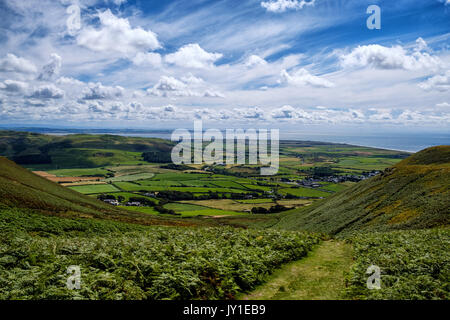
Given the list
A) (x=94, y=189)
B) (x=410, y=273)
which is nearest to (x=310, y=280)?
(x=410, y=273)

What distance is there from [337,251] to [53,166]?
223453 millimetres

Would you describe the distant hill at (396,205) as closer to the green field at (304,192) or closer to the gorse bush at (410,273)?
the gorse bush at (410,273)

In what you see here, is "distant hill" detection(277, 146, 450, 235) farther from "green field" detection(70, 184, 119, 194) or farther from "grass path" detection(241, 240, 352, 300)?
"green field" detection(70, 184, 119, 194)

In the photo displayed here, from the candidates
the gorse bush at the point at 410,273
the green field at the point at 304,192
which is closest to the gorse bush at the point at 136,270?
the gorse bush at the point at 410,273

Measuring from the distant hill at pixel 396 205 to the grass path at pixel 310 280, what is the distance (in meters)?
16.0

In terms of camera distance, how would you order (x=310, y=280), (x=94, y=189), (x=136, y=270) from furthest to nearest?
(x=94, y=189), (x=310, y=280), (x=136, y=270)

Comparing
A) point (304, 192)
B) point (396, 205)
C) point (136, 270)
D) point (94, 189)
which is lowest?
point (304, 192)

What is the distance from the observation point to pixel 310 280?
45.3 feet

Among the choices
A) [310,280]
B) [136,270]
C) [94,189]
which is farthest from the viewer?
[94,189]

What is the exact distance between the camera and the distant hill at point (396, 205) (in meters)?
30.5

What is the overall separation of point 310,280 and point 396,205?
32.5 m

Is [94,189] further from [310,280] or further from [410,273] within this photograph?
[410,273]

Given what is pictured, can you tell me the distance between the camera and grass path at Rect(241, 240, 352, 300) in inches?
460

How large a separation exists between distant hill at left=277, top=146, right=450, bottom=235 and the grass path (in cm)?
1596
